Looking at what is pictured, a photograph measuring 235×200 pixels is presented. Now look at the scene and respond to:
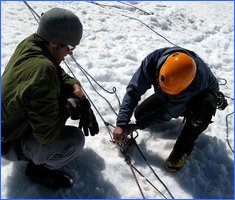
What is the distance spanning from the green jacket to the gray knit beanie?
0.30ft

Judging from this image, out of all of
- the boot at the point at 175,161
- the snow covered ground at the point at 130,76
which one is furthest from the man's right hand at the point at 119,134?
the boot at the point at 175,161

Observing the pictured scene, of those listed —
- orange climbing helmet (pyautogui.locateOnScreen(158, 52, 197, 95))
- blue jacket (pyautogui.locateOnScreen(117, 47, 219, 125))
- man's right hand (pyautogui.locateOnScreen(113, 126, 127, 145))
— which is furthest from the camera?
man's right hand (pyautogui.locateOnScreen(113, 126, 127, 145))

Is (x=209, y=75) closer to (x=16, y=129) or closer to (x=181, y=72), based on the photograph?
(x=181, y=72)

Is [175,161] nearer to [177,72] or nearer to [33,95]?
[177,72]

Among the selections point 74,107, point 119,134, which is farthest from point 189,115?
point 74,107

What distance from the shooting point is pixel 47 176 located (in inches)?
123

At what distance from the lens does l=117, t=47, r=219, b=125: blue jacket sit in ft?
10.8

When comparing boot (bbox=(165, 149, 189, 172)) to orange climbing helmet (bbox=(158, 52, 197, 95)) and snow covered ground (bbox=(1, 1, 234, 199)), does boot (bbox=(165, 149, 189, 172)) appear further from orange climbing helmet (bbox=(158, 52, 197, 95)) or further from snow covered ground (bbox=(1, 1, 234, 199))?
orange climbing helmet (bbox=(158, 52, 197, 95))

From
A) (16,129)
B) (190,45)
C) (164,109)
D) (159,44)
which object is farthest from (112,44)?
(16,129)

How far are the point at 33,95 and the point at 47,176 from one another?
101cm

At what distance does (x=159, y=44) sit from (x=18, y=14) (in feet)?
8.27

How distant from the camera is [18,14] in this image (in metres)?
6.12

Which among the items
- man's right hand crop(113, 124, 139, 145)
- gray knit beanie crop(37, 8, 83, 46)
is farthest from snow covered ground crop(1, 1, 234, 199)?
gray knit beanie crop(37, 8, 83, 46)

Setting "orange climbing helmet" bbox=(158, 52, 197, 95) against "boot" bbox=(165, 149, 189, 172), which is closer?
"orange climbing helmet" bbox=(158, 52, 197, 95)
